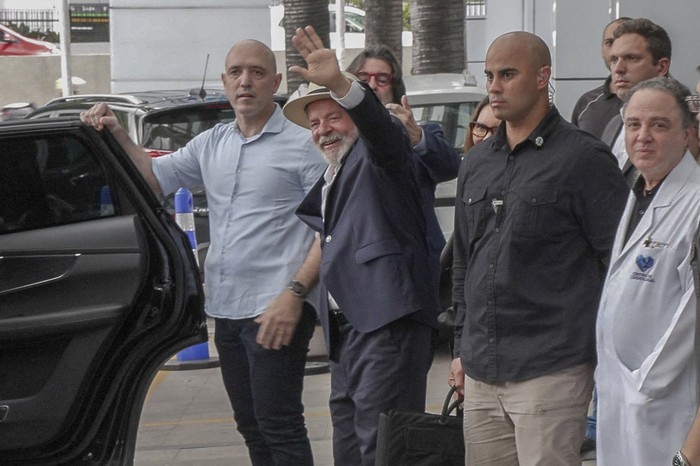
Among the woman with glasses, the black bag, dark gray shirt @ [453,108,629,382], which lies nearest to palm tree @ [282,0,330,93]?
the woman with glasses

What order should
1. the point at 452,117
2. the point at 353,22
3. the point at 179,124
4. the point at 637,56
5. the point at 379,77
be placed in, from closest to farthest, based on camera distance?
the point at 379,77 → the point at 637,56 → the point at 452,117 → the point at 179,124 → the point at 353,22

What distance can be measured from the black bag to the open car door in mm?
1028

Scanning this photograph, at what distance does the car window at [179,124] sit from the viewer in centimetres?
1041

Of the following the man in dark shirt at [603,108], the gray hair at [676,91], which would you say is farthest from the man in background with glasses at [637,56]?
the gray hair at [676,91]

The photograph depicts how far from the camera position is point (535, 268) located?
3.85 metres

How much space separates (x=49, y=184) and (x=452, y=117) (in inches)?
209

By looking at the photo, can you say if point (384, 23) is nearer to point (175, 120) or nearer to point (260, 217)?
point (175, 120)

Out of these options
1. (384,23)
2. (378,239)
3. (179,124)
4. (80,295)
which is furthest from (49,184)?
(384,23)

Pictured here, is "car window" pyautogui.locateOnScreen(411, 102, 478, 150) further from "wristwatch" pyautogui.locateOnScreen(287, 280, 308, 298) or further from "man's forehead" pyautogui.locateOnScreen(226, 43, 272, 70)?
"wristwatch" pyautogui.locateOnScreen(287, 280, 308, 298)

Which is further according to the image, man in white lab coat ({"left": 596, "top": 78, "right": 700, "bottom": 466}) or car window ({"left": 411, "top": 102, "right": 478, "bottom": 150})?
car window ({"left": 411, "top": 102, "right": 478, "bottom": 150})

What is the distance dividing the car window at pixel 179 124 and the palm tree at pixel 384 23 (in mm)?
8557

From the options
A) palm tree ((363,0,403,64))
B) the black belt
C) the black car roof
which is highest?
palm tree ((363,0,403,64))

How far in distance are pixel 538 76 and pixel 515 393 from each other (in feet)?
3.13

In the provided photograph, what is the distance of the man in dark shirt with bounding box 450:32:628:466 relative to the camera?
12.5 feet
